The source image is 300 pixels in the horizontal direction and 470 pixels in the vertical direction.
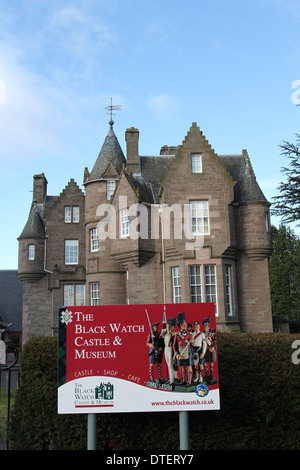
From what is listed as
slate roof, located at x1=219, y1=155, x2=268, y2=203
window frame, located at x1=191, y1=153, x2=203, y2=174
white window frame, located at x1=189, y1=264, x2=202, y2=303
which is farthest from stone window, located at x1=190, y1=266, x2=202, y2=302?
window frame, located at x1=191, y1=153, x2=203, y2=174

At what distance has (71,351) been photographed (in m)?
6.97

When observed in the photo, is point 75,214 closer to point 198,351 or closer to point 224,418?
point 224,418

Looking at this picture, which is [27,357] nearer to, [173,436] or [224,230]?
[173,436]

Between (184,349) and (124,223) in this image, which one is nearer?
(184,349)

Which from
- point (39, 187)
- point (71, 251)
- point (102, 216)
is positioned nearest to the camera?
point (102, 216)

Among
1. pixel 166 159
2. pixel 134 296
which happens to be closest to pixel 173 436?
pixel 134 296

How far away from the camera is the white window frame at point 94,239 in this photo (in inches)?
1130

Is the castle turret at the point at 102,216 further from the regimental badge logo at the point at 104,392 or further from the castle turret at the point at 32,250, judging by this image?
the regimental badge logo at the point at 104,392

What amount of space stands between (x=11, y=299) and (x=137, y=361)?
144 ft

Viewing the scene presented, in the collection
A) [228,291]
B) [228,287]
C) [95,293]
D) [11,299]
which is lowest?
[228,291]

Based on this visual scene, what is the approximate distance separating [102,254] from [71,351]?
2073cm

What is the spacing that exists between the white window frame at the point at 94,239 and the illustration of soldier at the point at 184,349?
70.9 ft

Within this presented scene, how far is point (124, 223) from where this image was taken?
25.3m

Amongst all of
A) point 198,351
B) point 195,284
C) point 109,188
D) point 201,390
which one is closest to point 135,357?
point 198,351
